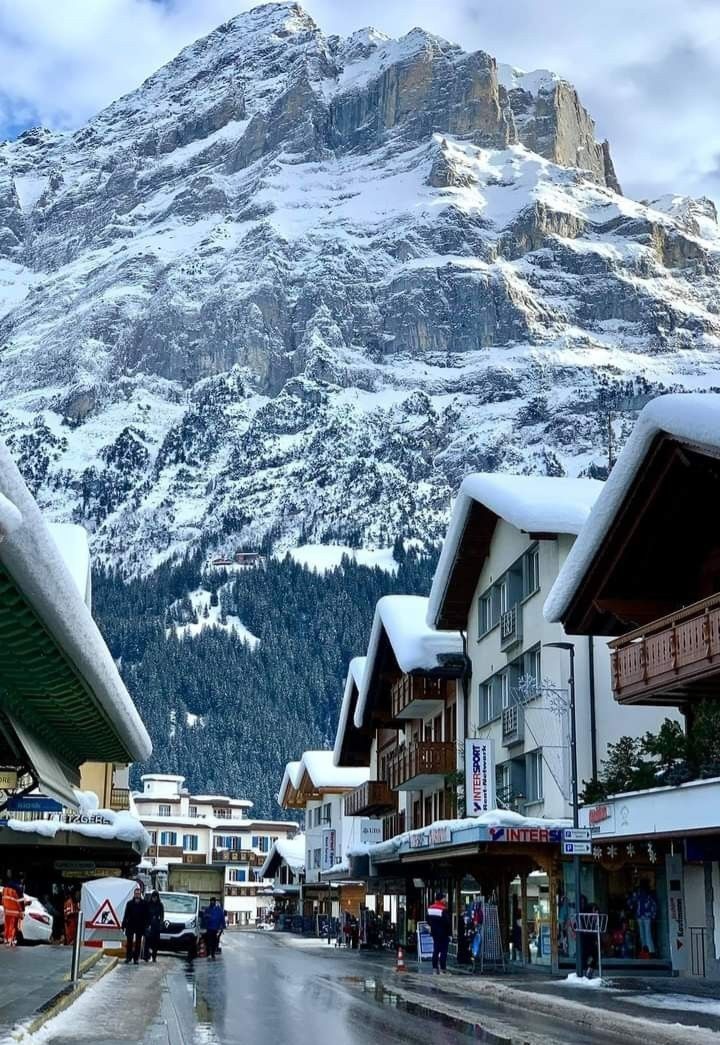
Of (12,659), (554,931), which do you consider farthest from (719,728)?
(12,659)

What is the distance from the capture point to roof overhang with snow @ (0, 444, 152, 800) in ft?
31.1

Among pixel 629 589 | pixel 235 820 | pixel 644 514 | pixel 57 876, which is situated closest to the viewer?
pixel 644 514

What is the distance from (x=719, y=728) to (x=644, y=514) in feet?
13.7

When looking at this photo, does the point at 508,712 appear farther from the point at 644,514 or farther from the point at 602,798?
the point at 644,514

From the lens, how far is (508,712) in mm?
39219

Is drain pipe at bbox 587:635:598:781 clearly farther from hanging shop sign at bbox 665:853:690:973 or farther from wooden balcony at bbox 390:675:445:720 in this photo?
wooden balcony at bbox 390:675:445:720

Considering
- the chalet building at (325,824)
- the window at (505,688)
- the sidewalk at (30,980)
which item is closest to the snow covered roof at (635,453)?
the window at (505,688)

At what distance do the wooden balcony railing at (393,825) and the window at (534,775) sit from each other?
708 inches

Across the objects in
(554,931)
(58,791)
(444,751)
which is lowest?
(554,931)

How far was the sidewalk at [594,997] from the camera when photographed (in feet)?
59.4

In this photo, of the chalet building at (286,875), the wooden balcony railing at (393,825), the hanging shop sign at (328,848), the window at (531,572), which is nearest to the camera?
the window at (531,572)

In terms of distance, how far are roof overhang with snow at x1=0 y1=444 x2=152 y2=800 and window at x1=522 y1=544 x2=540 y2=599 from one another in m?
17.8

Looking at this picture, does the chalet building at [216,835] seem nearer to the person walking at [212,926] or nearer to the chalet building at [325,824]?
the chalet building at [325,824]

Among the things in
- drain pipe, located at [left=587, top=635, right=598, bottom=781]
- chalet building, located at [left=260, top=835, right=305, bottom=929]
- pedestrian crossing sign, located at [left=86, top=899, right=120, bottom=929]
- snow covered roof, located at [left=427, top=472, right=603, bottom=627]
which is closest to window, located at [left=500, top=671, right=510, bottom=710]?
snow covered roof, located at [left=427, top=472, right=603, bottom=627]
